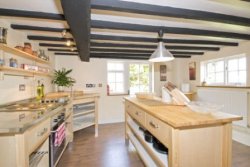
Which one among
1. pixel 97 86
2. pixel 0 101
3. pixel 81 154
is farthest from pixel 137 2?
pixel 97 86

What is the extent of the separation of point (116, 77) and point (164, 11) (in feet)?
11.1

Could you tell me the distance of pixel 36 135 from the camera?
1.46 metres

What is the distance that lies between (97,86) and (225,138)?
378 cm

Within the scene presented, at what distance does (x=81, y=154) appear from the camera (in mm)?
2764

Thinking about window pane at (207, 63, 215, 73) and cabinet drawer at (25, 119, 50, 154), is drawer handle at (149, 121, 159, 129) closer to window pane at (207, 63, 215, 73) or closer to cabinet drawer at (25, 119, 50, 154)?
cabinet drawer at (25, 119, 50, 154)

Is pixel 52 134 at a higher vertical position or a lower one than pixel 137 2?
lower

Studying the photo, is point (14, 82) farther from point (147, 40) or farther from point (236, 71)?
point (236, 71)

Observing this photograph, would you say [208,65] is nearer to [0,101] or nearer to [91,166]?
[91,166]

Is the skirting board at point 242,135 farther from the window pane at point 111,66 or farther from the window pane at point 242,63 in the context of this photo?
the window pane at point 111,66

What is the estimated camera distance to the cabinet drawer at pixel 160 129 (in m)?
1.29

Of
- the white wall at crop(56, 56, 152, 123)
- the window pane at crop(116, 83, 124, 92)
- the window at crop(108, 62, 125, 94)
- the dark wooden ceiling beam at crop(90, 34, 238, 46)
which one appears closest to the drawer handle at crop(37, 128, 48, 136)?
the dark wooden ceiling beam at crop(90, 34, 238, 46)

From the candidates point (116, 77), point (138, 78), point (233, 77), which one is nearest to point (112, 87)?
point (116, 77)

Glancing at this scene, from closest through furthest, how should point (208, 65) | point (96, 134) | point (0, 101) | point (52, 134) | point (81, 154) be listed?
1. point (52, 134)
2. point (0, 101)
3. point (81, 154)
4. point (96, 134)
5. point (208, 65)

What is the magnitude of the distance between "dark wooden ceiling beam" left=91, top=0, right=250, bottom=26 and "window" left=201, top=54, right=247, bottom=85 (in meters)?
1.69
